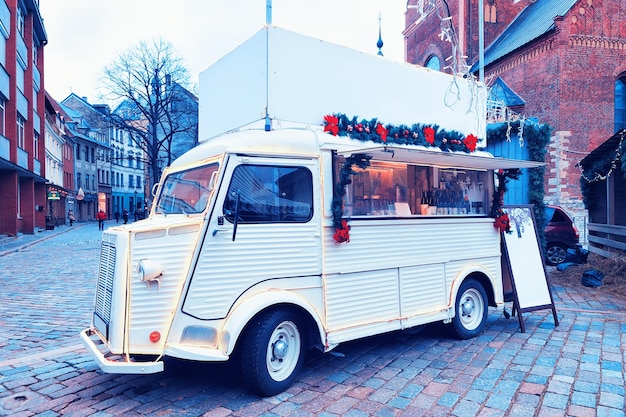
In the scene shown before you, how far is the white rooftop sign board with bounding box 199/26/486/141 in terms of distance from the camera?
5.08 m

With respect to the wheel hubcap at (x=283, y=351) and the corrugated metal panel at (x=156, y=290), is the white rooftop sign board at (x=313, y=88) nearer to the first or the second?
the corrugated metal panel at (x=156, y=290)

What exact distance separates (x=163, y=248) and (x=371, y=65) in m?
3.56

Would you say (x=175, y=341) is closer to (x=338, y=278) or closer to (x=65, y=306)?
(x=338, y=278)

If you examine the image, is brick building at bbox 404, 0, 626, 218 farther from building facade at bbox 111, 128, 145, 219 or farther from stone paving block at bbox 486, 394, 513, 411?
building facade at bbox 111, 128, 145, 219

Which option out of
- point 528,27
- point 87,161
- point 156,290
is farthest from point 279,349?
point 87,161

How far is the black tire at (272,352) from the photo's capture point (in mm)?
4164

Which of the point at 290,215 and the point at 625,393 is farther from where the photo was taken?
the point at 290,215

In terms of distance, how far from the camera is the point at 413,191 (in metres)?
5.83

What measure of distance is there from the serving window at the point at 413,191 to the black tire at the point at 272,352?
1.40 meters

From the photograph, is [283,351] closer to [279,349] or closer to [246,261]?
[279,349]

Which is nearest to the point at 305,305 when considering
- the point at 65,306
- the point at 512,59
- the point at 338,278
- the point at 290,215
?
the point at 338,278

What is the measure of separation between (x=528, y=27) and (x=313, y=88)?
26.0 m

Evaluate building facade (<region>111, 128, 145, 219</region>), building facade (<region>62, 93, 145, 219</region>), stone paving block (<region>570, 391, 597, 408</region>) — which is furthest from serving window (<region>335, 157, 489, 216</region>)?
building facade (<region>111, 128, 145, 219</region>)

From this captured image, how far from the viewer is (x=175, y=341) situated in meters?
3.97
